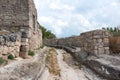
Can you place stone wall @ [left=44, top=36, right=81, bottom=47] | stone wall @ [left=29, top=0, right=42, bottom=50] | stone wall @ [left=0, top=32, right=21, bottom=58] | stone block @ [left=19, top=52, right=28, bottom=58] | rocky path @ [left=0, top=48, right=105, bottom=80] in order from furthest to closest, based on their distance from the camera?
stone wall @ [left=44, top=36, right=81, bottom=47] → stone wall @ [left=29, top=0, right=42, bottom=50] → stone block @ [left=19, top=52, right=28, bottom=58] → stone wall @ [left=0, top=32, right=21, bottom=58] → rocky path @ [left=0, top=48, right=105, bottom=80]

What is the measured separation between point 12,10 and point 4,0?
686 millimetres

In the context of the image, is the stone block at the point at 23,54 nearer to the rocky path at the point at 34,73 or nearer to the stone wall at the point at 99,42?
the rocky path at the point at 34,73

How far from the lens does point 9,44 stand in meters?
9.75

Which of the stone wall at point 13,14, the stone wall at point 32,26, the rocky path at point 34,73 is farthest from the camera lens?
the stone wall at point 32,26

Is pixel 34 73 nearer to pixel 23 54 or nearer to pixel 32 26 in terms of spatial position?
pixel 23 54

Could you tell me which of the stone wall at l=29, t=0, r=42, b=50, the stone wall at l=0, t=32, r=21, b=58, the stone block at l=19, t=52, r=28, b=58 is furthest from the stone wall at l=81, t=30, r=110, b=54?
the stone wall at l=0, t=32, r=21, b=58

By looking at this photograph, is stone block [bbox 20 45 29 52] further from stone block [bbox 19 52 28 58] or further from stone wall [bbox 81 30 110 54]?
stone wall [bbox 81 30 110 54]

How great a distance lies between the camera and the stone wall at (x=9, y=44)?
9.12m

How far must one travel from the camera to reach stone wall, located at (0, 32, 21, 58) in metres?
9.12

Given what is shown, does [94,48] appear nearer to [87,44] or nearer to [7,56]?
[87,44]

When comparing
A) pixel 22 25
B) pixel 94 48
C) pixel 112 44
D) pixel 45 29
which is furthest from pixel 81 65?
pixel 45 29

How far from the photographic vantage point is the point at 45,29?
5306cm

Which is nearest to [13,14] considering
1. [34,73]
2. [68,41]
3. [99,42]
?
[99,42]

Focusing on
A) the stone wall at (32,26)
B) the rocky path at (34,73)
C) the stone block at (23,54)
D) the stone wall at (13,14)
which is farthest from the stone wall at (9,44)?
the stone wall at (32,26)
